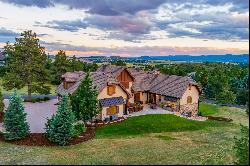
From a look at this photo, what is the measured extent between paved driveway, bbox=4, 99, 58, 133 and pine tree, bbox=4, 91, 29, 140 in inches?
167

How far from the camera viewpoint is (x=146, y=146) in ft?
111

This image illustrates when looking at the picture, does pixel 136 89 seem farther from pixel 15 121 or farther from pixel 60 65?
pixel 60 65

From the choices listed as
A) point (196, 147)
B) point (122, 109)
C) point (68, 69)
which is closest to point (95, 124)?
point (122, 109)

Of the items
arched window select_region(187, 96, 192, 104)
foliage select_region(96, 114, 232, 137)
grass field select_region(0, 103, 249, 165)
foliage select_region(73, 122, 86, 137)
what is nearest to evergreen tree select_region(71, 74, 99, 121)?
foliage select_region(73, 122, 86, 137)

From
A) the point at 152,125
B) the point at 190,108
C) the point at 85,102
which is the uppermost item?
the point at 85,102

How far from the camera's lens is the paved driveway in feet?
144

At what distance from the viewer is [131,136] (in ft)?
131

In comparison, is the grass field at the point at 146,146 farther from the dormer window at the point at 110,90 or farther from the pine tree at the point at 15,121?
the dormer window at the point at 110,90

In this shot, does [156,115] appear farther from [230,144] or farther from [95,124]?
[230,144]

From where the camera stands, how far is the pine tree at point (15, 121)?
3741 cm

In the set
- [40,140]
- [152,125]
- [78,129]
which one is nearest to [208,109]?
→ [152,125]

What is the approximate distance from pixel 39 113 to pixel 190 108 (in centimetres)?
2507

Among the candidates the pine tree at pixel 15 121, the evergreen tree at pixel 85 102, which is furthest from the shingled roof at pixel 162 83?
the pine tree at pixel 15 121

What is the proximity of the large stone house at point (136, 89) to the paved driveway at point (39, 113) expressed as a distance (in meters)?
3.79
